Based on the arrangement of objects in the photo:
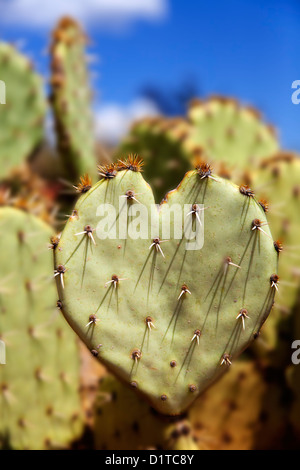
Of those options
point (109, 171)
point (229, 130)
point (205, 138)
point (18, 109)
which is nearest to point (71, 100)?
point (18, 109)

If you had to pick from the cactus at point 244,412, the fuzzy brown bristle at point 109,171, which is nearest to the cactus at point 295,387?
the cactus at point 244,412

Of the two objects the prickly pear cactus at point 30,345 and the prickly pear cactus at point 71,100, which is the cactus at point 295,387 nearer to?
the prickly pear cactus at point 30,345

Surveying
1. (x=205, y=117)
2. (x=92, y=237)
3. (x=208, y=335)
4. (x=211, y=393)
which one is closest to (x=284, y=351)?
(x=211, y=393)

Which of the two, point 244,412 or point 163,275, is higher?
point 163,275

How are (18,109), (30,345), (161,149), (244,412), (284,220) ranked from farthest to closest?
1. (18,109)
2. (161,149)
3. (284,220)
4. (244,412)
5. (30,345)

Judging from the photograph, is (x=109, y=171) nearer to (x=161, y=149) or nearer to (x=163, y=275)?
(x=163, y=275)

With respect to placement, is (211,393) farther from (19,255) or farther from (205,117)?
(205,117)
